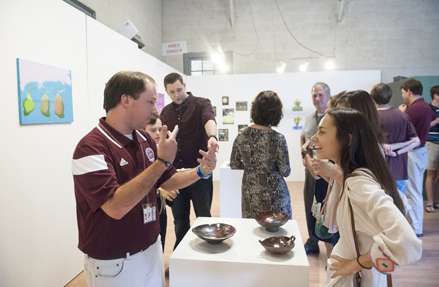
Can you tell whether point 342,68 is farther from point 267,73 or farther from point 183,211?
point 183,211

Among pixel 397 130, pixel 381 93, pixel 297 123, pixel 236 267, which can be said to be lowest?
pixel 236 267

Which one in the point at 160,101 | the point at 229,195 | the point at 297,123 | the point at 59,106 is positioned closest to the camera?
the point at 59,106

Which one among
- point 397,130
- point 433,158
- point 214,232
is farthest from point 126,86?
point 433,158

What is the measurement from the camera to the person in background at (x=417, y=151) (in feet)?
12.3

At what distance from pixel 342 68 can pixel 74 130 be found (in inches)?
258

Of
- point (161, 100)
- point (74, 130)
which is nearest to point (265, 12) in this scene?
point (161, 100)

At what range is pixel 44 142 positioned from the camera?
2.46 m

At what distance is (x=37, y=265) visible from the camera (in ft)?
7.63

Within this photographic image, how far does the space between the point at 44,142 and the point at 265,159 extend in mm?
1843

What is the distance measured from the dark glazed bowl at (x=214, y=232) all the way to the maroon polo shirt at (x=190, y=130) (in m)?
1.08

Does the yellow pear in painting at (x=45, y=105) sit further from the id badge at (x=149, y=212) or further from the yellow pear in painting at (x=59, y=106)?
the id badge at (x=149, y=212)

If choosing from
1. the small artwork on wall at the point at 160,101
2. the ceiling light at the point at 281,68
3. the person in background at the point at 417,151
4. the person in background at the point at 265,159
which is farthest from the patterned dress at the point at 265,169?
the ceiling light at the point at 281,68

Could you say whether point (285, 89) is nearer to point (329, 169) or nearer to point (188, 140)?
point (188, 140)

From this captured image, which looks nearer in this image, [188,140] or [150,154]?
A: [150,154]
